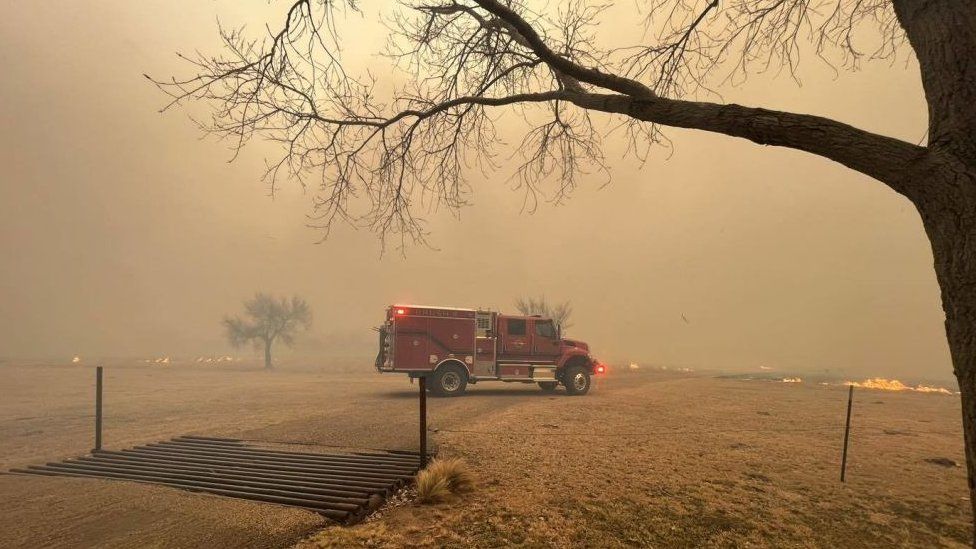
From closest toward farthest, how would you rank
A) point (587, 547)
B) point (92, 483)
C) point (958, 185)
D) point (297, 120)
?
1. point (958, 185)
2. point (587, 547)
3. point (297, 120)
4. point (92, 483)

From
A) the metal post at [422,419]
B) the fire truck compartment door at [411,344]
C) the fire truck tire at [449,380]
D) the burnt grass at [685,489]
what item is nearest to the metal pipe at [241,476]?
the burnt grass at [685,489]

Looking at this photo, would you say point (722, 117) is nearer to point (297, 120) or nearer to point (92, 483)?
point (297, 120)

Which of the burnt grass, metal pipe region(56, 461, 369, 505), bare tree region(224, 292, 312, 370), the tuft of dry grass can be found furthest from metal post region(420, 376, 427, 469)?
bare tree region(224, 292, 312, 370)

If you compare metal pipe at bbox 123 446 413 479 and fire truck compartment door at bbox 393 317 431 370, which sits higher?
fire truck compartment door at bbox 393 317 431 370

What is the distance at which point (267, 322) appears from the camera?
51.1 m

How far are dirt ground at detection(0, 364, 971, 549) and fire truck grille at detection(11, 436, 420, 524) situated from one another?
0.30 meters

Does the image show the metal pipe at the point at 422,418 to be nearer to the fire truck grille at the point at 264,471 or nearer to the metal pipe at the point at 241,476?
the fire truck grille at the point at 264,471

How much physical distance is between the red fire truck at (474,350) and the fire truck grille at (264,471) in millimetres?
7323

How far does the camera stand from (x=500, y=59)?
5480mm

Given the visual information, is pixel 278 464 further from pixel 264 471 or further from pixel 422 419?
pixel 422 419

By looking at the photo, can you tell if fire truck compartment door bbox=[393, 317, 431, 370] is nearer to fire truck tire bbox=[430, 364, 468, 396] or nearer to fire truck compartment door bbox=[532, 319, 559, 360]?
fire truck tire bbox=[430, 364, 468, 396]

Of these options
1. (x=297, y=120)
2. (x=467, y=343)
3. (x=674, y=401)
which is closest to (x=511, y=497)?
(x=297, y=120)

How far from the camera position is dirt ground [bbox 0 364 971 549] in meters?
4.28

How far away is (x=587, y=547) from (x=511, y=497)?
53.2 inches
